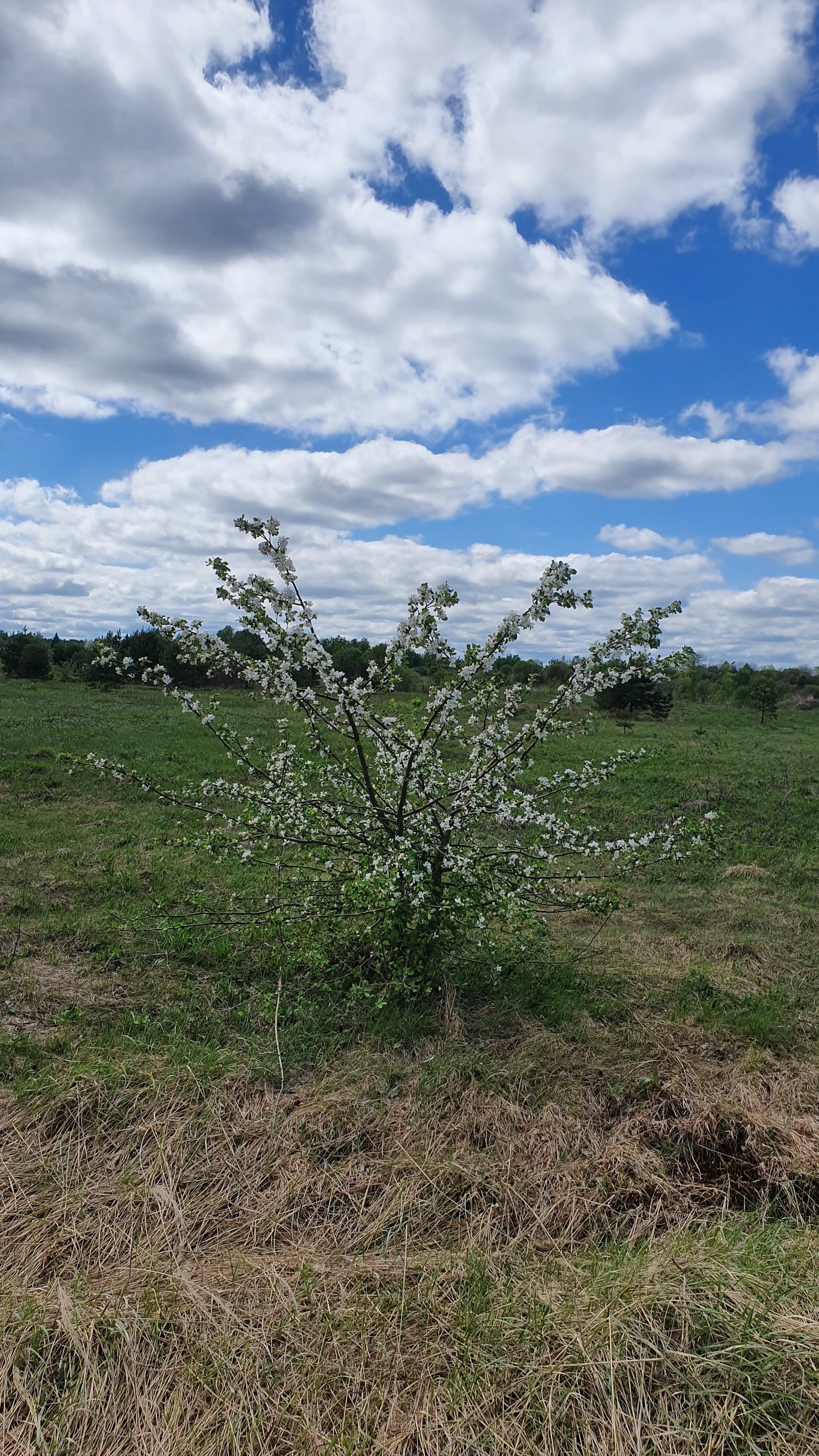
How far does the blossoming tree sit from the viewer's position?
5246mm

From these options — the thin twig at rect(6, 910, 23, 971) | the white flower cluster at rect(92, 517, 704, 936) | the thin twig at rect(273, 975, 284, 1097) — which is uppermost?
the white flower cluster at rect(92, 517, 704, 936)

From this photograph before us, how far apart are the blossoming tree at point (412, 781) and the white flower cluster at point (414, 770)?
0.01 meters

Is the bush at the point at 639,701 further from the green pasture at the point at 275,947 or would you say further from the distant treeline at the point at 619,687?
the green pasture at the point at 275,947

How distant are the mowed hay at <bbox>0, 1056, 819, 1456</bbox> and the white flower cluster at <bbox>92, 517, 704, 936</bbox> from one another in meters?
1.37

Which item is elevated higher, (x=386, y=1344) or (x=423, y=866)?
(x=423, y=866)

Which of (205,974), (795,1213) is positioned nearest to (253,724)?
(205,974)

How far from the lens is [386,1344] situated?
2719 millimetres

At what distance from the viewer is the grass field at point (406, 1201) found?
2445 mm

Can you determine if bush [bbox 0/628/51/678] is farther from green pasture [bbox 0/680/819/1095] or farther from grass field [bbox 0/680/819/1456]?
grass field [bbox 0/680/819/1456]

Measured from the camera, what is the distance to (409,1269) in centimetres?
312

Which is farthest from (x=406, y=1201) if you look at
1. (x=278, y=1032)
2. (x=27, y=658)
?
(x=27, y=658)

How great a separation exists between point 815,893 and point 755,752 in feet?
40.0

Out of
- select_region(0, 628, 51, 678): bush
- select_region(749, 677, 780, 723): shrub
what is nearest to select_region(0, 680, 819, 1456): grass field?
select_region(749, 677, 780, 723): shrub

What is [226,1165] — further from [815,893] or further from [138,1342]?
[815,893]
